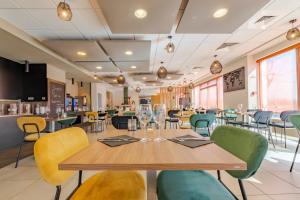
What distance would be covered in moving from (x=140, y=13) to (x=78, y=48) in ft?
8.07

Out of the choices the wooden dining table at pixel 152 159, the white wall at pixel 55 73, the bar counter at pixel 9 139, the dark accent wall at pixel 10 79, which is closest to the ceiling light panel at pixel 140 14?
the wooden dining table at pixel 152 159

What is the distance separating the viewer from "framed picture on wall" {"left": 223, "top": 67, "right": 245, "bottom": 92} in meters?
7.33

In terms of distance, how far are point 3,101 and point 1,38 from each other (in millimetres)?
2464

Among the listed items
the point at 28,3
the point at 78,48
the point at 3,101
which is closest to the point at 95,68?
the point at 78,48

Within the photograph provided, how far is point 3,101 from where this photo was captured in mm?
5418

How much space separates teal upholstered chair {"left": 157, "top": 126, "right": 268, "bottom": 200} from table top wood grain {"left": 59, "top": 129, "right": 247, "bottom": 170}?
0.86 feet

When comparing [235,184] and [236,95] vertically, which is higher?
[236,95]

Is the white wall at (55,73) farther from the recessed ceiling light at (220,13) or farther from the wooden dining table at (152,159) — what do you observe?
the wooden dining table at (152,159)

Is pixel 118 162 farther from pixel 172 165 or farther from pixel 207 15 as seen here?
pixel 207 15

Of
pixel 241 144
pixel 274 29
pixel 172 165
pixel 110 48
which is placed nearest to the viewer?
pixel 172 165

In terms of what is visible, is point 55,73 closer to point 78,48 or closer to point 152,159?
point 78,48

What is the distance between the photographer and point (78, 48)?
15.6 feet

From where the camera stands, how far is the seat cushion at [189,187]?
3.38ft

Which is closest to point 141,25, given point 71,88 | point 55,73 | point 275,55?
point 55,73
